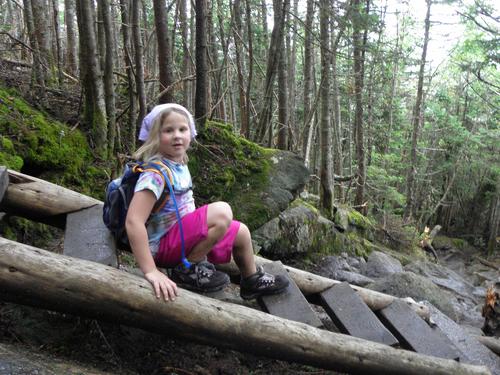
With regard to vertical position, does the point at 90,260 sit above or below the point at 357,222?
above

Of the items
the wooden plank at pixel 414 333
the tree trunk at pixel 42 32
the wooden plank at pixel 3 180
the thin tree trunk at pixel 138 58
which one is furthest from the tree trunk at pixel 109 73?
the wooden plank at pixel 414 333

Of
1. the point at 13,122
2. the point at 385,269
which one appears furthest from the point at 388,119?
the point at 13,122

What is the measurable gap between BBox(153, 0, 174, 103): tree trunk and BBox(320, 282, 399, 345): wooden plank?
3.24m

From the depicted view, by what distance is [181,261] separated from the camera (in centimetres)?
292

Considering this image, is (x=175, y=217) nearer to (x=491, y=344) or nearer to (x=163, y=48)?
(x=163, y=48)

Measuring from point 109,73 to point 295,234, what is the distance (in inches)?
158

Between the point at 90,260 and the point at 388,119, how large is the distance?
2241 cm

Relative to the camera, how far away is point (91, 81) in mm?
4840

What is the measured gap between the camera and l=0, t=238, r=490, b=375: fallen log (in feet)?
7.69

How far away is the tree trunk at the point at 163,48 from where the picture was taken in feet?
17.9

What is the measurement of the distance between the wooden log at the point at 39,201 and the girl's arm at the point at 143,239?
1057 mm

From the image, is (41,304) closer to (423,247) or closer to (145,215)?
(145,215)

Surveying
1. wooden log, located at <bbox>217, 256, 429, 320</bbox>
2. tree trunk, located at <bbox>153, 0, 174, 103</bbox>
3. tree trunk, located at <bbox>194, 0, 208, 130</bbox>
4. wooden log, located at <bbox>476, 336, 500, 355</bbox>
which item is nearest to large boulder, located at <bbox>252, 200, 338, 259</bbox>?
tree trunk, located at <bbox>194, 0, 208, 130</bbox>

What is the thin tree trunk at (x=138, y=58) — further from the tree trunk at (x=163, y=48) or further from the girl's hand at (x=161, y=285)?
the girl's hand at (x=161, y=285)
